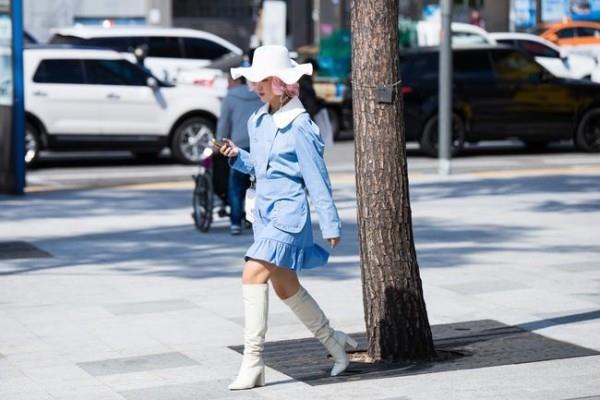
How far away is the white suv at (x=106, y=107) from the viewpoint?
65.6ft

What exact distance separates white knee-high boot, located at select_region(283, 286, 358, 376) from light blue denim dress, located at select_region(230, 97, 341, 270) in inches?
8.6

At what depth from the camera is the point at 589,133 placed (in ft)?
74.0

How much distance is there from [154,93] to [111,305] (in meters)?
11.4

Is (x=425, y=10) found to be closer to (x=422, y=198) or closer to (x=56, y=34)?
(x=56, y=34)

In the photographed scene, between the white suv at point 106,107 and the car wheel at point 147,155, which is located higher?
the white suv at point 106,107

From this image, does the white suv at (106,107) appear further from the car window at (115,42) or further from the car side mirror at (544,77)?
the car side mirror at (544,77)

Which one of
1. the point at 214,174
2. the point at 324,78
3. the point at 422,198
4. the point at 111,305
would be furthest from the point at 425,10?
the point at 111,305

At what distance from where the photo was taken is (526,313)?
9008mm

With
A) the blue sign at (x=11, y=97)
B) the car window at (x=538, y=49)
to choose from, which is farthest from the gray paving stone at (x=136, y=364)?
the car window at (x=538, y=49)

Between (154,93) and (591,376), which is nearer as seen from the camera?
(591,376)

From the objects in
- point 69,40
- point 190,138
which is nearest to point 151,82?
point 190,138

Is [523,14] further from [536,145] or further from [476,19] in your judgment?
[536,145]

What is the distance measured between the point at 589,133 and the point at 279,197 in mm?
16340

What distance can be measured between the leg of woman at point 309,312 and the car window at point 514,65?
50.6ft
